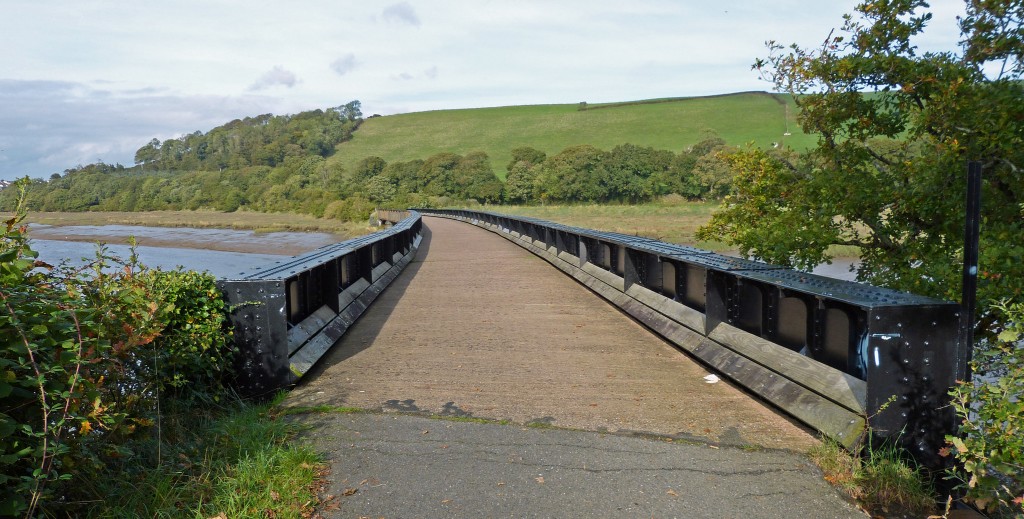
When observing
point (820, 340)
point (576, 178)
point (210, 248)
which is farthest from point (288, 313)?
point (576, 178)

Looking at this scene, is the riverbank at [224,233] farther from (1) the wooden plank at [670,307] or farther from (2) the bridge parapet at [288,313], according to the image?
(1) the wooden plank at [670,307]

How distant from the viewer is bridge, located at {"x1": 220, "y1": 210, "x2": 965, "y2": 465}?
428 cm

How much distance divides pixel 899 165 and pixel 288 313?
23.0ft

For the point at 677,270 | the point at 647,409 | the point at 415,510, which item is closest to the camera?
the point at 415,510

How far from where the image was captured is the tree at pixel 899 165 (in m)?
7.26

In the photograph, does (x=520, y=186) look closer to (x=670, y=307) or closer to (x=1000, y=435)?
(x=670, y=307)

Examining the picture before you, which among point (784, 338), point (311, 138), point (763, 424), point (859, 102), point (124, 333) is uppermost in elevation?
point (311, 138)

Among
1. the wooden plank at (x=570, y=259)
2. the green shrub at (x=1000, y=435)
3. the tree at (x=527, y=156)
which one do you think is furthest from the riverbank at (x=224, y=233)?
the green shrub at (x=1000, y=435)

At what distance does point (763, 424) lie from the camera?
5195mm

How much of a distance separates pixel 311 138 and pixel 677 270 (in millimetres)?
157024

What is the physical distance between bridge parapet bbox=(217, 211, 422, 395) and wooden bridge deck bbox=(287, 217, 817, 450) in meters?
0.23

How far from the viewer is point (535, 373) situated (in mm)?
6797

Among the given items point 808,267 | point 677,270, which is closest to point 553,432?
point 677,270

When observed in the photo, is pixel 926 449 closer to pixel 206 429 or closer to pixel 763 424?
pixel 763 424
